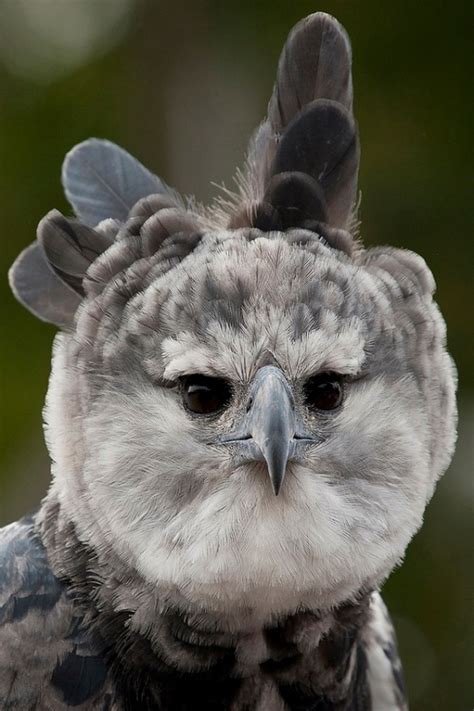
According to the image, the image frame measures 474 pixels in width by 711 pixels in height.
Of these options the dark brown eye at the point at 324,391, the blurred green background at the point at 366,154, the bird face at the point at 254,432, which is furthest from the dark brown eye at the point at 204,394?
the blurred green background at the point at 366,154

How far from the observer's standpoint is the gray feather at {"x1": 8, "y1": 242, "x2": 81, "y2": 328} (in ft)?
5.60

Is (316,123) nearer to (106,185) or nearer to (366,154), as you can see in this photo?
(106,185)

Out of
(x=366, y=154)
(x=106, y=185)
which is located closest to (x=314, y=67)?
(x=106, y=185)

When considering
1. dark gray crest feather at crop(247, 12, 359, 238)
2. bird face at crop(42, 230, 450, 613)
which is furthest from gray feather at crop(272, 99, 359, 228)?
bird face at crop(42, 230, 450, 613)

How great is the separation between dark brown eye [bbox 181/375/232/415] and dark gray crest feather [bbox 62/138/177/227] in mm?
455

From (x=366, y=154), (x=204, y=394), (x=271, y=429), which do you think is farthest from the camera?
(x=366, y=154)

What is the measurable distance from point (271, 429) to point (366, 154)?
2349 mm

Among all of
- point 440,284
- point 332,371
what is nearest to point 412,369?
point 332,371

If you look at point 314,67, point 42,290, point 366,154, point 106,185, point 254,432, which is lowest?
point 254,432

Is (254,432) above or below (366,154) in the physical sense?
below

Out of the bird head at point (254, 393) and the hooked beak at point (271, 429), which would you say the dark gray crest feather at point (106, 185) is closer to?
the bird head at point (254, 393)

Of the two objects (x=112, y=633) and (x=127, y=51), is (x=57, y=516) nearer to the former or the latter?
(x=112, y=633)

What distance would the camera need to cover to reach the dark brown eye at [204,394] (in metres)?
1.43

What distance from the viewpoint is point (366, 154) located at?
3.52 metres
